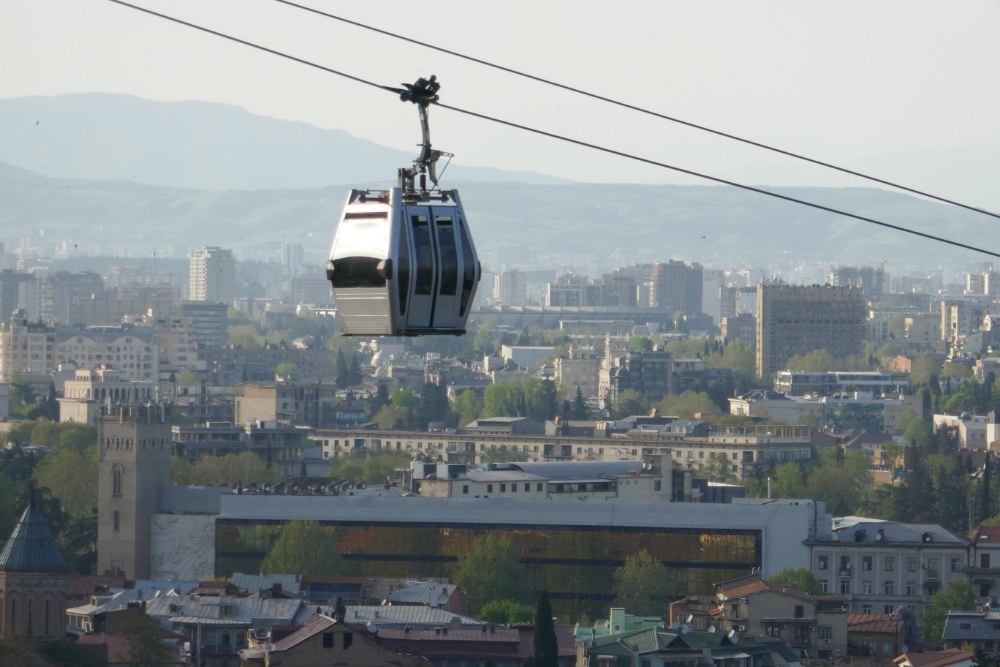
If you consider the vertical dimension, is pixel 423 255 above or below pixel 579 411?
above

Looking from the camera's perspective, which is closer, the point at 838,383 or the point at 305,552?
the point at 305,552

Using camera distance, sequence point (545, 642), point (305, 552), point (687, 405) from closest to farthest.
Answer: point (545, 642) → point (305, 552) → point (687, 405)

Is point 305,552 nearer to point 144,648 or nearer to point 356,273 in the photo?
point 144,648

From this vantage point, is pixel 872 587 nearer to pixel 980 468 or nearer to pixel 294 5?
pixel 980 468

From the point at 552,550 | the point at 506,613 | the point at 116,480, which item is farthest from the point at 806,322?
the point at 506,613

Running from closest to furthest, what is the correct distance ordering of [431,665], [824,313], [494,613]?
A: [431,665] < [494,613] < [824,313]

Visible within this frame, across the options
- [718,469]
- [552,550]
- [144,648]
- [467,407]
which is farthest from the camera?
[467,407]

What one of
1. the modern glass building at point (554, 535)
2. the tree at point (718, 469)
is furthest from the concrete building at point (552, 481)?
the tree at point (718, 469)

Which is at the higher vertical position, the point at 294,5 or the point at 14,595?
the point at 294,5

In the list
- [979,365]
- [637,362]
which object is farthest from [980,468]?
[979,365]
